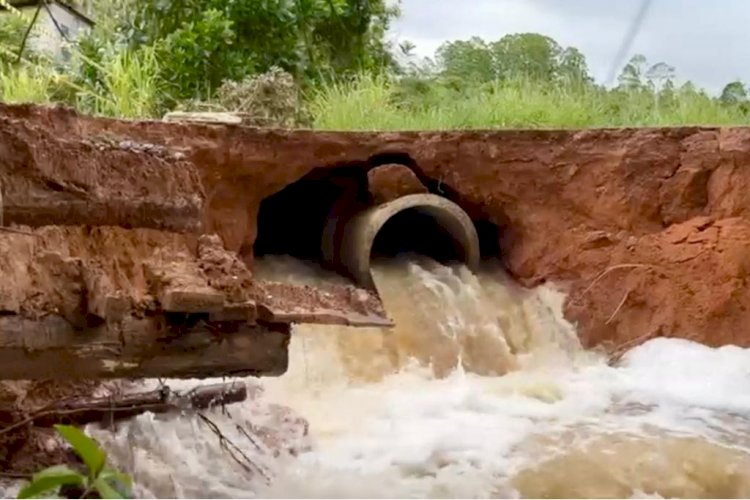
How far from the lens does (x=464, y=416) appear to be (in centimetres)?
361

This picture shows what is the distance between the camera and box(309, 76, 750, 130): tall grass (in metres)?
5.22

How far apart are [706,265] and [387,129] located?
1.84m

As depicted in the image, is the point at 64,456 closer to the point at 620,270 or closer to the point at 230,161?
the point at 230,161

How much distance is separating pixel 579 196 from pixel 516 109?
0.75m

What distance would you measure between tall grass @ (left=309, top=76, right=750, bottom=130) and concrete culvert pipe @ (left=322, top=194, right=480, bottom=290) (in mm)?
561

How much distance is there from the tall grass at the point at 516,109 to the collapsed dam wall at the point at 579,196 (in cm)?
42

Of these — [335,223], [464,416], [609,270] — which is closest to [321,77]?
[335,223]

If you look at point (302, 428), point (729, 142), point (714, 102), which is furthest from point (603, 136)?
point (302, 428)

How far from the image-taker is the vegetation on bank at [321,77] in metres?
5.16

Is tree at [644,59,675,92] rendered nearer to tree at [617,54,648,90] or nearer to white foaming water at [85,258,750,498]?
tree at [617,54,648,90]

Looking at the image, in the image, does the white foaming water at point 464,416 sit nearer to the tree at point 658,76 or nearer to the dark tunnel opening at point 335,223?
the dark tunnel opening at point 335,223

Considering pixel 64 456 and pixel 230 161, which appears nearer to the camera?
pixel 64 456

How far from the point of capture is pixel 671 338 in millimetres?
4629

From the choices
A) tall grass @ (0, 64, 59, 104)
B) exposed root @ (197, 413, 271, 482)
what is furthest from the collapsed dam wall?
exposed root @ (197, 413, 271, 482)
